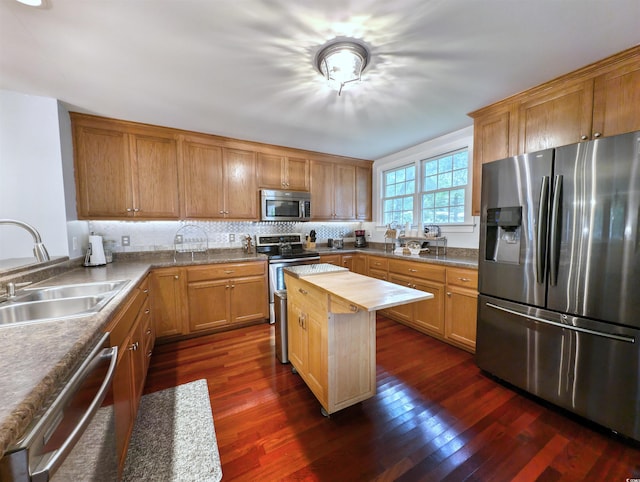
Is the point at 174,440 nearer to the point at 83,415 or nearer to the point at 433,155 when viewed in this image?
the point at 83,415

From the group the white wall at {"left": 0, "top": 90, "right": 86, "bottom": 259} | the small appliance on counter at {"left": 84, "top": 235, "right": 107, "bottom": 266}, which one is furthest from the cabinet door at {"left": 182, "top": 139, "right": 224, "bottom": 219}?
the white wall at {"left": 0, "top": 90, "right": 86, "bottom": 259}

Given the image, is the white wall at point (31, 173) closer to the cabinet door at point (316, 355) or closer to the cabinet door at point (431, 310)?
the cabinet door at point (316, 355)

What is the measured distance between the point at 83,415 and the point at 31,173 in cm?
254

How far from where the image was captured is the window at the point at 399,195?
393cm

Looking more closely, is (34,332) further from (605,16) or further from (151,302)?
(605,16)

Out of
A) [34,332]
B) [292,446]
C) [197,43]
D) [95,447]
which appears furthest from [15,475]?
[197,43]

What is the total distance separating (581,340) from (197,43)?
3087mm

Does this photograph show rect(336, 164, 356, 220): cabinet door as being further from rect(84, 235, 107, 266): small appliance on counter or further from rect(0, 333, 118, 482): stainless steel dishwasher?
rect(0, 333, 118, 482): stainless steel dishwasher

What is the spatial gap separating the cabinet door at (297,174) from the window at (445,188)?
176cm

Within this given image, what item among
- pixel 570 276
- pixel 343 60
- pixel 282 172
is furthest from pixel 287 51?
pixel 570 276

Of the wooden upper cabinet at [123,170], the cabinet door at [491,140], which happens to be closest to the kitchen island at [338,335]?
the cabinet door at [491,140]

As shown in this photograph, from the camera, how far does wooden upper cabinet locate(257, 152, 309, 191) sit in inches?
141

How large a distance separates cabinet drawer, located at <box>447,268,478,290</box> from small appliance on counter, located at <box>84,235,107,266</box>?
3662 millimetres

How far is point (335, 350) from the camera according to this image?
5.43 feet
